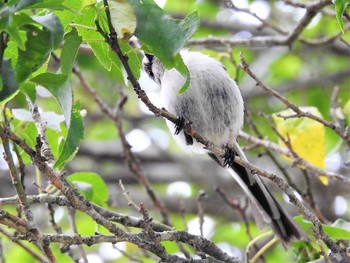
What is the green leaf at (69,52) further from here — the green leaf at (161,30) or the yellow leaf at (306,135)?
the yellow leaf at (306,135)

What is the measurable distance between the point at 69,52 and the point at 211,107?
5.14 feet

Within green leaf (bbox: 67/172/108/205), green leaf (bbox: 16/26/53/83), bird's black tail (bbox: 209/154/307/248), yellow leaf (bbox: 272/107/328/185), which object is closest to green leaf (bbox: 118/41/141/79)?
green leaf (bbox: 16/26/53/83)

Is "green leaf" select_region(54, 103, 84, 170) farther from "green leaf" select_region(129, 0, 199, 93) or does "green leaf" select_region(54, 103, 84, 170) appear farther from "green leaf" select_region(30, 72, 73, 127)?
"green leaf" select_region(129, 0, 199, 93)

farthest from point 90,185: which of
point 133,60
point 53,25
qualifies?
point 53,25

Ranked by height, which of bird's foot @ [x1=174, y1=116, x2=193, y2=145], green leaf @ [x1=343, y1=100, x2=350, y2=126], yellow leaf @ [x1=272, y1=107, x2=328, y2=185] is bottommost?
bird's foot @ [x1=174, y1=116, x2=193, y2=145]

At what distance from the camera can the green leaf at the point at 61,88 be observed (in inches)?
73.9

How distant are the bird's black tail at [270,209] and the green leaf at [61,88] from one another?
1.74 metres

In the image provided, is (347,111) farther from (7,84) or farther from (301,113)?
(7,84)

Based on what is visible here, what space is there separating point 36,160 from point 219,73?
4.95 ft

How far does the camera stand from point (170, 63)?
1.93 metres

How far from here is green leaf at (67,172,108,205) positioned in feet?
9.97

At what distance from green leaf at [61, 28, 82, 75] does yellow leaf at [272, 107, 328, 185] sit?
67.6 inches

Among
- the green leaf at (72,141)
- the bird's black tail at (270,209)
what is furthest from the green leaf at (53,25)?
the bird's black tail at (270,209)

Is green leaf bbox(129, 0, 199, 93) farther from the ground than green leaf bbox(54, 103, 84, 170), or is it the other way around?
green leaf bbox(129, 0, 199, 93)
